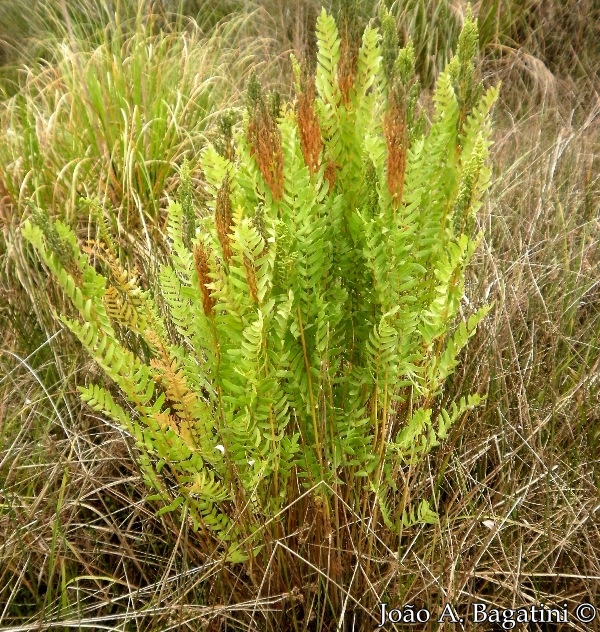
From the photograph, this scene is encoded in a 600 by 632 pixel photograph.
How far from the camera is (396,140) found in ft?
3.04

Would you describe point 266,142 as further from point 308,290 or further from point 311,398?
point 311,398

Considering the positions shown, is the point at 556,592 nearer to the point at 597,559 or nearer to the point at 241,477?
the point at 597,559

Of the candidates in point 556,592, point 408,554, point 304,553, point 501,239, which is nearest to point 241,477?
point 304,553

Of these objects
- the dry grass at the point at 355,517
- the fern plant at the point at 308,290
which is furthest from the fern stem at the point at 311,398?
the dry grass at the point at 355,517

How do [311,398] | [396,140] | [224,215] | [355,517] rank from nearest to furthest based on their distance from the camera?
[224,215] < [396,140] < [311,398] < [355,517]

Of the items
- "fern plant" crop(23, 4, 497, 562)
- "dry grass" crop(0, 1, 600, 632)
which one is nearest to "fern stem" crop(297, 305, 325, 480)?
"fern plant" crop(23, 4, 497, 562)

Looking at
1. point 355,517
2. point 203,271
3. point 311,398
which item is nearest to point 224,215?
point 203,271

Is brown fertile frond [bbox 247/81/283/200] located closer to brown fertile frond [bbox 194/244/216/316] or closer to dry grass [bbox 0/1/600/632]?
brown fertile frond [bbox 194/244/216/316]

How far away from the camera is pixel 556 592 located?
1.33 metres

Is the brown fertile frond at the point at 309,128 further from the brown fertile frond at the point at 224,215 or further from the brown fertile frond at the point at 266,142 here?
the brown fertile frond at the point at 224,215

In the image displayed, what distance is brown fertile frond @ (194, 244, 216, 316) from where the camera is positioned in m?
0.80

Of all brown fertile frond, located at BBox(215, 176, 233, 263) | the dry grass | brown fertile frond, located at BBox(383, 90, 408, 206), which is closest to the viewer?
brown fertile frond, located at BBox(215, 176, 233, 263)

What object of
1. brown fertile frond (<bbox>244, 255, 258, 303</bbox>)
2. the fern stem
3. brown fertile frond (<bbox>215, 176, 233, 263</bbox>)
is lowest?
the fern stem

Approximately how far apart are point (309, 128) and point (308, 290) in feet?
0.75
